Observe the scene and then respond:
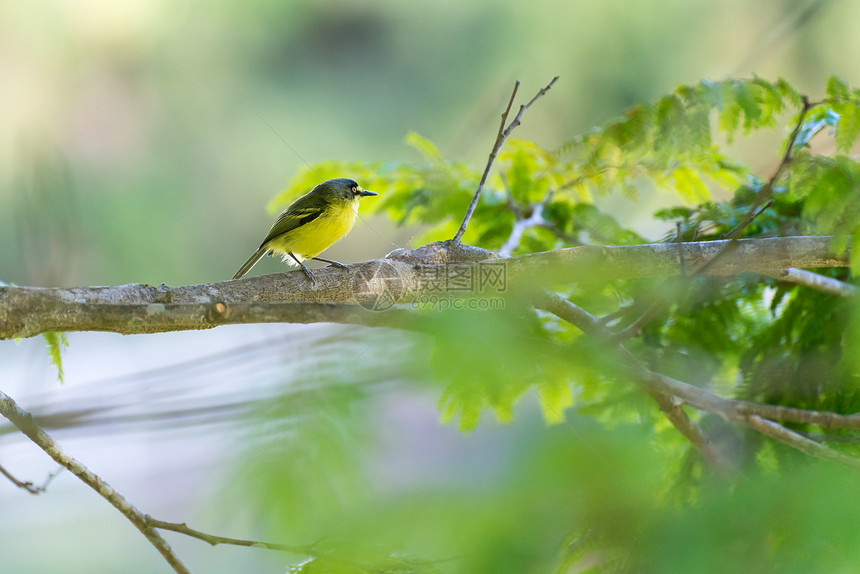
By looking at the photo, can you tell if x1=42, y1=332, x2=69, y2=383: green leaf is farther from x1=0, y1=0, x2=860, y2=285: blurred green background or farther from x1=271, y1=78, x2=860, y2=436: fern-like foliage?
x1=0, y1=0, x2=860, y2=285: blurred green background

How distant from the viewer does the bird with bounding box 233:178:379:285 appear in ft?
8.61

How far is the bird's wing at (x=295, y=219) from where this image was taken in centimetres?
263

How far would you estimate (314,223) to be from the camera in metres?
2.62

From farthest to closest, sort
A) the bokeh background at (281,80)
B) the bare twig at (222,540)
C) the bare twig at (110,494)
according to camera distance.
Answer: the bokeh background at (281,80), the bare twig at (110,494), the bare twig at (222,540)

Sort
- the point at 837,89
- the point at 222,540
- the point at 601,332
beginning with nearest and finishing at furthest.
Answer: the point at 222,540
the point at 601,332
the point at 837,89

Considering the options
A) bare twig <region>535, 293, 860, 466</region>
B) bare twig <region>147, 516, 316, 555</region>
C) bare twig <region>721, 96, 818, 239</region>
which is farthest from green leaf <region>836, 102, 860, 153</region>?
bare twig <region>147, 516, 316, 555</region>

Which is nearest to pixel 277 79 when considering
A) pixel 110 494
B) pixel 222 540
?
pixel 110 494

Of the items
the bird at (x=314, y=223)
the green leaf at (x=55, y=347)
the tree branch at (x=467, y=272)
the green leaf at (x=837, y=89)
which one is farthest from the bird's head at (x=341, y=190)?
the green leaf at (x=837, y=89)

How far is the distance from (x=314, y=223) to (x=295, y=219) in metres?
0.08

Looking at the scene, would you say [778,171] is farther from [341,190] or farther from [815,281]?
[341,190]

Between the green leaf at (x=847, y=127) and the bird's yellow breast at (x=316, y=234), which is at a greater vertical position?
the green leaf at (x=847, y=127)

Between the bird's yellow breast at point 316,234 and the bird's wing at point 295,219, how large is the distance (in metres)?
0.02

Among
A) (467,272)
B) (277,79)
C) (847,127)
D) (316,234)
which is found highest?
(277,79)

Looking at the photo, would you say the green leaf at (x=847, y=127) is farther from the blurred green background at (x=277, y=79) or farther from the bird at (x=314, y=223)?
the blurred green background at (x=277, y=79)
